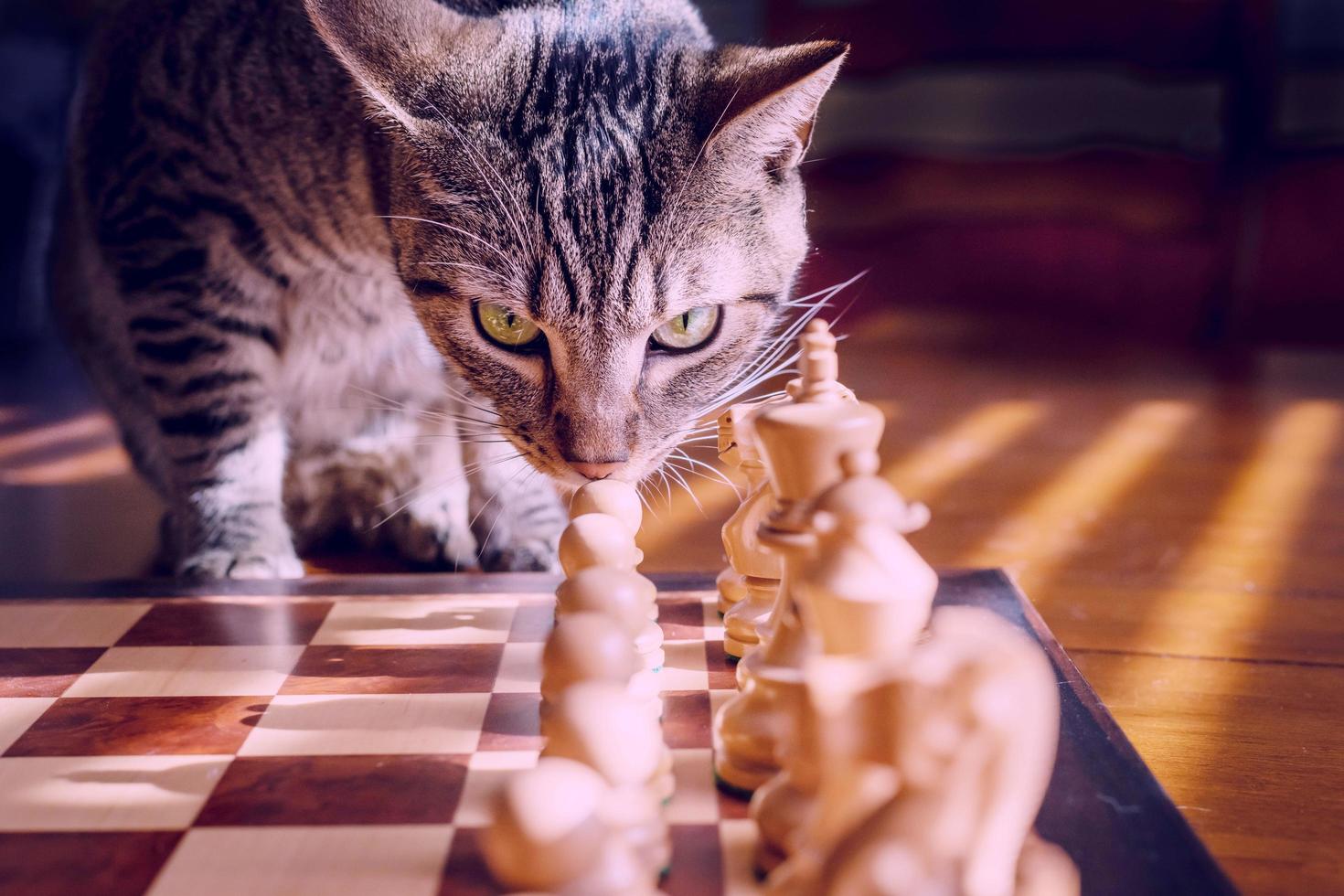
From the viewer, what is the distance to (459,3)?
1384 millimetres

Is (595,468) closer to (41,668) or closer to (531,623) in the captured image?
(531,623)

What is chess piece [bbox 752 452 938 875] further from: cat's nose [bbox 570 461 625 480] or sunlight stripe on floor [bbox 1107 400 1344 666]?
sunlight stripe on floor [bbox 1107 400 1344 666]

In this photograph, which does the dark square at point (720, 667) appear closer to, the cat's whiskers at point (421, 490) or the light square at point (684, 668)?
the light square at point (684, 668)

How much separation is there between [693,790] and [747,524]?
245 mm

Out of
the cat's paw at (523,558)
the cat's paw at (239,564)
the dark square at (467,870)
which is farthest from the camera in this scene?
the cat's paw at (523,558)

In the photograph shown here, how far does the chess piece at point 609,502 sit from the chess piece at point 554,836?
33 centimetres

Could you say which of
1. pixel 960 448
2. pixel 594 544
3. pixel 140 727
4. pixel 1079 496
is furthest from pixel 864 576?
pixel 960 448

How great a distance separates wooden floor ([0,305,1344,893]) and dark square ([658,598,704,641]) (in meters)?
0.36

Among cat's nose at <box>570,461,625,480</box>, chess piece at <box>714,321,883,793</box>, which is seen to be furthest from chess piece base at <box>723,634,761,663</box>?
cat's nose at <box>570,461,625,480</box>

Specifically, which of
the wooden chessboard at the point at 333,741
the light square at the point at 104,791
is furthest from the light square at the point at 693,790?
the light square at the point at 104,791

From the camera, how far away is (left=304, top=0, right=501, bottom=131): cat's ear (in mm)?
1088

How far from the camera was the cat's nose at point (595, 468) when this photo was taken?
1.11 metres

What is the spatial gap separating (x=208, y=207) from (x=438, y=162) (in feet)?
Answer: 1.47

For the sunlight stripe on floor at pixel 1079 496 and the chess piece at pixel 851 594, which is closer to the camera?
the chess piece at pixel 851 594
